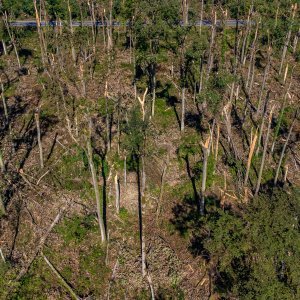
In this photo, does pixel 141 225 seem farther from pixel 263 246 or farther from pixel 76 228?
pixel 263 246

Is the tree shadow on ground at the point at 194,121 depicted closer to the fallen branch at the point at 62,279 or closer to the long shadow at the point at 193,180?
the long shadow at the point at 193,180

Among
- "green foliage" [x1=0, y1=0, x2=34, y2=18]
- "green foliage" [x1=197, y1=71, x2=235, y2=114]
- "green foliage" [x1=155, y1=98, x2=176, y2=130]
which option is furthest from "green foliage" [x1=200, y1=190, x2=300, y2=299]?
"green foliage" [x1=0, y1=0, x2=34, y2=18]

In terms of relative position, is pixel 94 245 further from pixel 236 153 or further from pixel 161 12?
pixel 161 12

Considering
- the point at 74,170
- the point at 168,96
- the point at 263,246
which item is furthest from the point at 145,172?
the point at 263,246

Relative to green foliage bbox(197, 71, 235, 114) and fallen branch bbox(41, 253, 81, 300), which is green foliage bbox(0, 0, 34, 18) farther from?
fallen branch bbox(41, 253, 81, 300)

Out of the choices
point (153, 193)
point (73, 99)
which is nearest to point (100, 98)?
point (73, 99)

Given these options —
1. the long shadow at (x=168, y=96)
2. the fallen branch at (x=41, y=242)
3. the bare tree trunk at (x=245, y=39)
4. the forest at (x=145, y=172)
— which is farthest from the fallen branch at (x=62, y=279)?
the bare tree trunk at (x=245, y=39)
